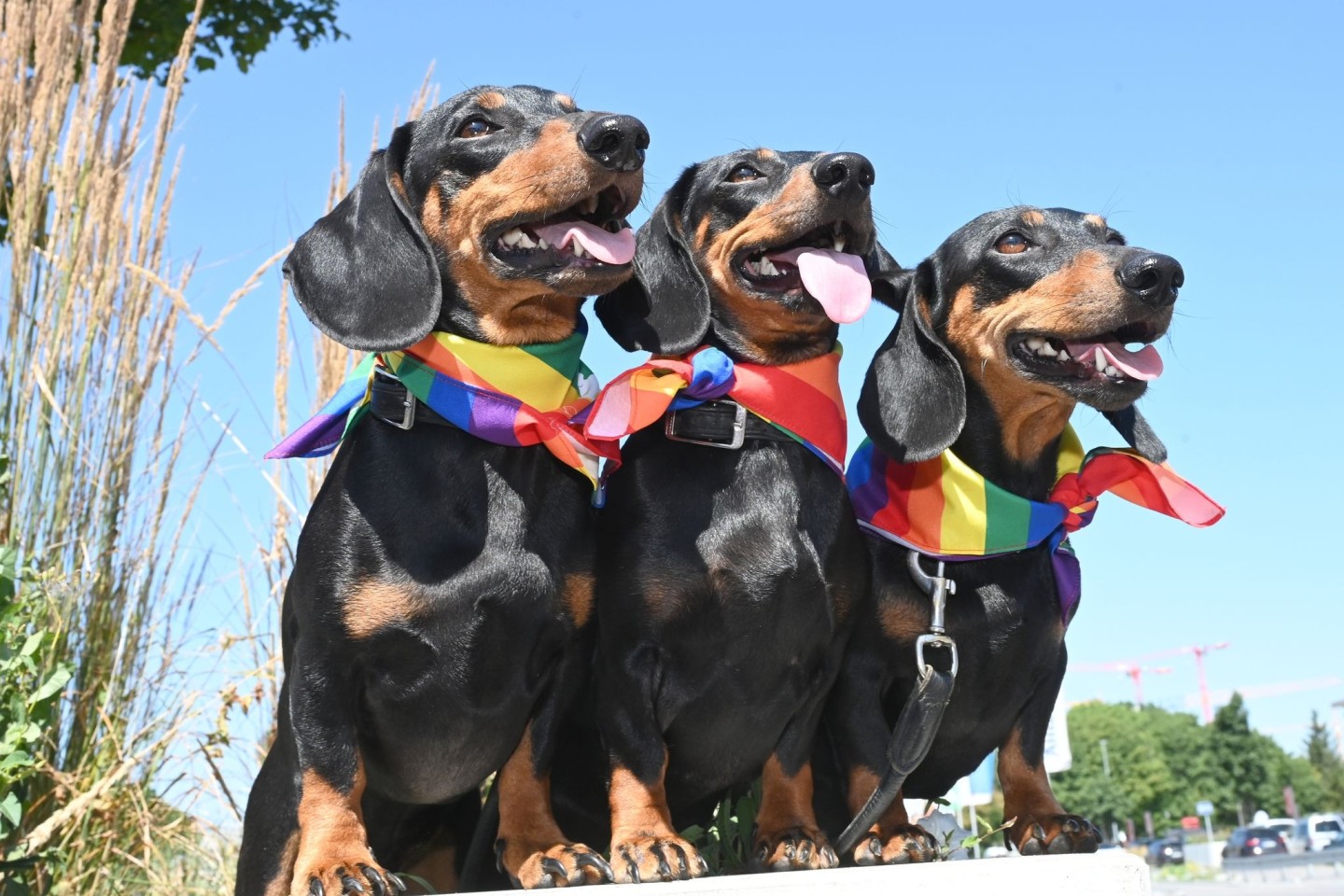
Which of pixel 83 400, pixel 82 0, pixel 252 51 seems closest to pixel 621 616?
pixel 83 400

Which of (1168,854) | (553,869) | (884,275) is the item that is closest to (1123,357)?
(884,275)

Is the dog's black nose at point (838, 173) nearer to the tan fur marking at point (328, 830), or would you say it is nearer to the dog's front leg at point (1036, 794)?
the dog's front leg at point (1036, 794)

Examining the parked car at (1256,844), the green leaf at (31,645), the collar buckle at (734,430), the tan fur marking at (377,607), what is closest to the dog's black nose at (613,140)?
the collar buckle at (734,430)

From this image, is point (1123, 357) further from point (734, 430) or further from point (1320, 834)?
point (1320, 834)

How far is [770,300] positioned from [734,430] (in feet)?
1.30

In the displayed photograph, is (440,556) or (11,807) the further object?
(11,807)

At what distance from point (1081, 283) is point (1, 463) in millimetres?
3381

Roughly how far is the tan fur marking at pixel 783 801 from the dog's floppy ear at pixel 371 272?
1.25m

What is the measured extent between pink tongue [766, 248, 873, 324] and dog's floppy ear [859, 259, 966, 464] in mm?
234

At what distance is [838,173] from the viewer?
330cm

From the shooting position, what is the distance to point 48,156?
5.00 metres

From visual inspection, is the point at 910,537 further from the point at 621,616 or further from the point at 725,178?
the point at 725,178

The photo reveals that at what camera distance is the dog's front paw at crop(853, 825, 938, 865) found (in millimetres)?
2908

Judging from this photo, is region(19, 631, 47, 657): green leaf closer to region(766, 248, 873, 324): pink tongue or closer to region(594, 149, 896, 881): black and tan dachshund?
region(594, 149, 896, 881): black and tan dachshund
